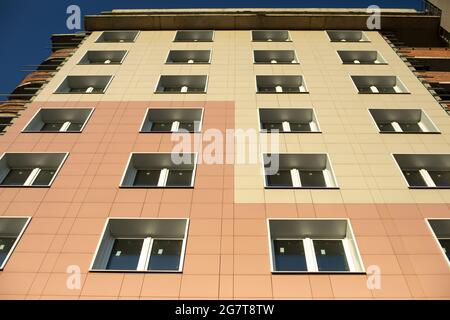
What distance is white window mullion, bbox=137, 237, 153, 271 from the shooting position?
33.6ft

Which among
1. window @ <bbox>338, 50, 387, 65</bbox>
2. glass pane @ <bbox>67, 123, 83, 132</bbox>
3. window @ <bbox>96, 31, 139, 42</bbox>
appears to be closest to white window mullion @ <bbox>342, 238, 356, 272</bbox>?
glass pane @ <bbox>67, 123, 83, 132</bbox>

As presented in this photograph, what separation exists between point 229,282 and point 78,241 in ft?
13.2

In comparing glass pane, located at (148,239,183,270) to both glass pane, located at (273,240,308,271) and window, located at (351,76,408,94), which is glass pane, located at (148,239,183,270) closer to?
glass pane, located at (273,240,308,271)

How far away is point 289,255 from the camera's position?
10695 mm

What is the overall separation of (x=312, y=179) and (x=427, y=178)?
3681mm

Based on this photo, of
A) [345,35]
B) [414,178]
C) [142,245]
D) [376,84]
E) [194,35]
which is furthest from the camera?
[194,35]

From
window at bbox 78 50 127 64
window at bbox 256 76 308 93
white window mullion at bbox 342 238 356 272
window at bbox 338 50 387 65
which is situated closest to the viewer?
white window mullion at bbox 342 238 356 272

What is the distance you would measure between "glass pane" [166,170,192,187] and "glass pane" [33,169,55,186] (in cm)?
387

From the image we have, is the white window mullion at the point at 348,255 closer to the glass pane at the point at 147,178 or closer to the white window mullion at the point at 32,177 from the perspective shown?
the glass pane at the point at 147,178

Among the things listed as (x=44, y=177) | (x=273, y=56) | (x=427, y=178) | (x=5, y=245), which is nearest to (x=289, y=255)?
(x=427, y=178)

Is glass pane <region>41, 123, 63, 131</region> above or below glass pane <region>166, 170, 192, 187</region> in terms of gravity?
above

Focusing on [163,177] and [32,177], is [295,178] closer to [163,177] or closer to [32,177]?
[163,177]

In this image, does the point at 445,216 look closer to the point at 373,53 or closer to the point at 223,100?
the point at 223,100
